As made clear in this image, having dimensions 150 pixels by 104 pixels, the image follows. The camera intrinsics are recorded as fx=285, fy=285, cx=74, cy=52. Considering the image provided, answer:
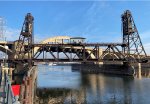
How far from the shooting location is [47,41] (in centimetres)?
16600

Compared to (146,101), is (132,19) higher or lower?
higher

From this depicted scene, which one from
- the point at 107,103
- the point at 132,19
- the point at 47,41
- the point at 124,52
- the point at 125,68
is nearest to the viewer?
the point at 107,103

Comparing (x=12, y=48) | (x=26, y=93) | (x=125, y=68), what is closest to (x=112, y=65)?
(x=125, y=68)

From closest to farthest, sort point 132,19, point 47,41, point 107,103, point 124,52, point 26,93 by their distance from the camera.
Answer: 1. point 26,93
2. point 107,103
3. point 124,52
4. point 132,19
5. point 47,41

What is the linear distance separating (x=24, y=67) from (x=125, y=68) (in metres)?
51.8

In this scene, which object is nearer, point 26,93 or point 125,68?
point 26,93

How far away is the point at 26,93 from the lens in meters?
38.8

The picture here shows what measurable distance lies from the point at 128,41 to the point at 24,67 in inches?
1944

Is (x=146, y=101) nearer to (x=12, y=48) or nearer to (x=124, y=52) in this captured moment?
(x=124, y=52)

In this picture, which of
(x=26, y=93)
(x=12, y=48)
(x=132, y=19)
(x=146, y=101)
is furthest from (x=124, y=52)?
(x=26, y=93)

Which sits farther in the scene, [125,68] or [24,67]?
[125,68]

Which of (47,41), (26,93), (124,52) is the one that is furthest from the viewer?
(47,41)

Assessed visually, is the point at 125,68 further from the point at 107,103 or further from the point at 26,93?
the point at 26,93

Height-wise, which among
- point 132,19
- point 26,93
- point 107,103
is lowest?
point 107,103
